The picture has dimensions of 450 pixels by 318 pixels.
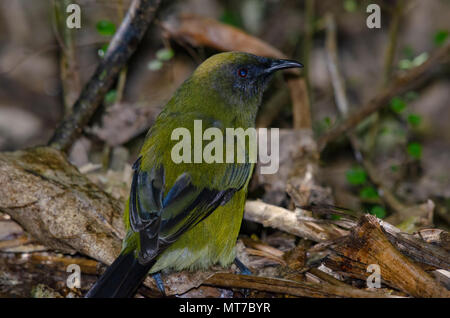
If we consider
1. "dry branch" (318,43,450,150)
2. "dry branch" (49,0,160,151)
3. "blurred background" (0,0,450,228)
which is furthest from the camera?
"blurred background" (0,0,450,228)

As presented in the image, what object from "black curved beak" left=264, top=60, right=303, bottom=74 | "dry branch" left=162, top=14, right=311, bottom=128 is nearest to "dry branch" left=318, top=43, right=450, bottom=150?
"dry branch" left=162, top=14, right=311, bottom=128

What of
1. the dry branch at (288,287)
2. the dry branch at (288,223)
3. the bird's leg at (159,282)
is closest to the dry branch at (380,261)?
the dry branch at (288,287)

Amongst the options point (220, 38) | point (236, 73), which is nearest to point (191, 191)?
point (236, 73)

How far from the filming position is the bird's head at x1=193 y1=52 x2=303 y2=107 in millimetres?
4043

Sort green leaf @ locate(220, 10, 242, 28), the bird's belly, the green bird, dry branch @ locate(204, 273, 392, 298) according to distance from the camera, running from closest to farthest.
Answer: dry branch @ locate(204, 273, 392, 298)
the green bird
the bird's belly
green leaf @ locate(220, 10, 242, 28)

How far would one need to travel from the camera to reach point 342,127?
5.09 m

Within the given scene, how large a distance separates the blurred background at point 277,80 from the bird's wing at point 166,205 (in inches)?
59.5

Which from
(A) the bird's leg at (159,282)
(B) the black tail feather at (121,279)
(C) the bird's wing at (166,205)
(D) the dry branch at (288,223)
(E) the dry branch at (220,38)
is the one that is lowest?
(A) the bird's leg at (159,282)

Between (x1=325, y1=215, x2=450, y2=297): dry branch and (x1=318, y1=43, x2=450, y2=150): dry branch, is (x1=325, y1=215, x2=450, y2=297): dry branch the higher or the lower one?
the lower one

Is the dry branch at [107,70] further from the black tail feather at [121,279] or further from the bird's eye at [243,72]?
the black tail feather at [121,279]

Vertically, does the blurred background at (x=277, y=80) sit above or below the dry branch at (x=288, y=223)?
above

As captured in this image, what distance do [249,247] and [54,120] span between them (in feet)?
10.6

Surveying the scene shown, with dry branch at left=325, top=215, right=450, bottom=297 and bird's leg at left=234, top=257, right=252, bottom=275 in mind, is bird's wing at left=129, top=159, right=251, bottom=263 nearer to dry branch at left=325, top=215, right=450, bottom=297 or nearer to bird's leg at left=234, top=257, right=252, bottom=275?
bird's leg at left=234, top=257, right=252, bottom=275

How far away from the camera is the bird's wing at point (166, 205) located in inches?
126
